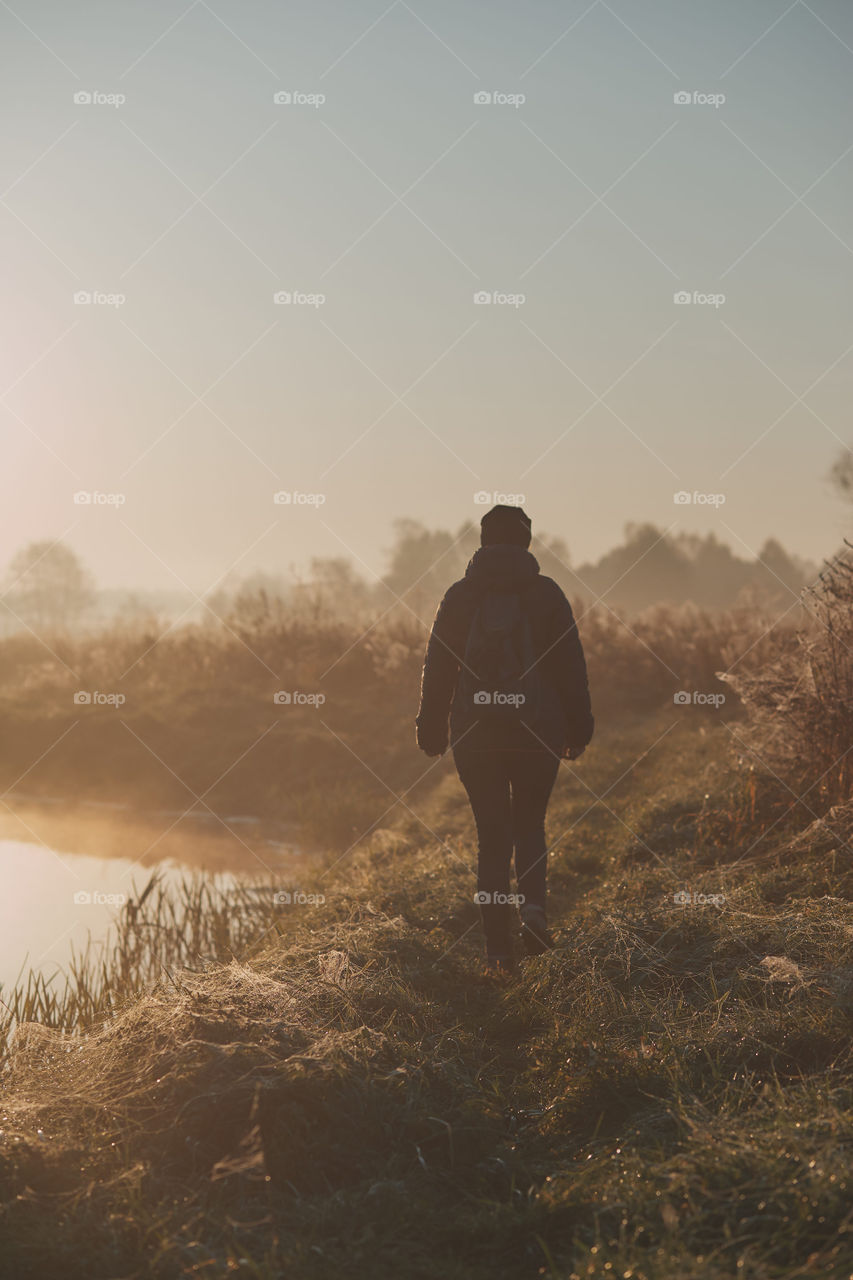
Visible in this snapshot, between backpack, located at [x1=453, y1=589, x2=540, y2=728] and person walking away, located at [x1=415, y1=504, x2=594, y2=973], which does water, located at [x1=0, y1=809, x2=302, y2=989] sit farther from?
backpack, located at [x1=453, y1=589, x2=540, y2=728]

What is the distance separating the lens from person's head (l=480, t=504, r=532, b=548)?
216 inches

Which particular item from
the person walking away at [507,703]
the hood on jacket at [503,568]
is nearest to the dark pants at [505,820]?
the person walking away at [507,703]

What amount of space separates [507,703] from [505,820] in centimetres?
Result: 68

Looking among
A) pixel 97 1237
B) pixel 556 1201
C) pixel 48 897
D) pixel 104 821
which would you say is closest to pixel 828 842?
pixel 556 1201

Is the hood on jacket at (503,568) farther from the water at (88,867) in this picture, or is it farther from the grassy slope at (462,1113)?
the water at (88,867)

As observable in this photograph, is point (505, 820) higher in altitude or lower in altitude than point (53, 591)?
lower

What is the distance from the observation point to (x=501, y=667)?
5.16m

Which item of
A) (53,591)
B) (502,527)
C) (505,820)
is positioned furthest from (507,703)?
(53,591)

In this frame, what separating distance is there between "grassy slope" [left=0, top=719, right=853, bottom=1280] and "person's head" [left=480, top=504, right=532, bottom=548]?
2.09 meters

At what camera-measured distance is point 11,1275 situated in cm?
283

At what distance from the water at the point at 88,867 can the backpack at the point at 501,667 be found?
3802 millimetres

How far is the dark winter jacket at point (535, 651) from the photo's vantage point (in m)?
5.28

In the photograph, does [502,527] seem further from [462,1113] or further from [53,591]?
[53,591]

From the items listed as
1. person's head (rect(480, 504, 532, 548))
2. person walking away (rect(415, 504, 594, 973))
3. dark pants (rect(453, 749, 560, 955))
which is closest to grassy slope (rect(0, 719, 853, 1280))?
dark pants (rect(453, 749, 560, 955))
